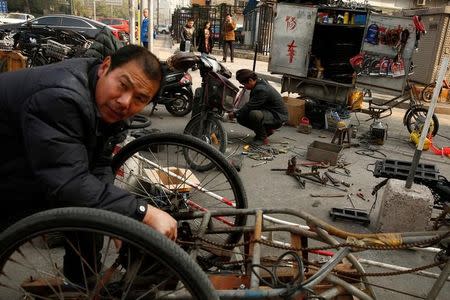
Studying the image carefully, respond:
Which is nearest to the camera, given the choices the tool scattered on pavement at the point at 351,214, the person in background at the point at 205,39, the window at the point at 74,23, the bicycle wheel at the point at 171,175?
the bicycle wheel at the point at 171,175

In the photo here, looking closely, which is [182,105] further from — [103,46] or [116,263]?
[116,263]

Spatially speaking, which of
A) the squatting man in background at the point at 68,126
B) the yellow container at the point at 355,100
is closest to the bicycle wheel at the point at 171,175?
the squatting man in background at the point at 68,126

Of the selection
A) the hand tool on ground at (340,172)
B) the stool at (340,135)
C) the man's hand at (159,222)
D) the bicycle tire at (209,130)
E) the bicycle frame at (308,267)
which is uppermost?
the man's hand at (159,222)

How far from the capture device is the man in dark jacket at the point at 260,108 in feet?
20.3

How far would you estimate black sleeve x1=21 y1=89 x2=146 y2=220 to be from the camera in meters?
1.57

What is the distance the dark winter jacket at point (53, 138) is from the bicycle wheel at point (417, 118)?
22.5 ft

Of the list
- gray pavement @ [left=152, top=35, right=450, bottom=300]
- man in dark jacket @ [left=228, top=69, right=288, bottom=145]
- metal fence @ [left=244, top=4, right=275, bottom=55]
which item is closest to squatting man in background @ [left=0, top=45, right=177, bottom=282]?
gray pavement @ [left=152, top=35, right=450, bottom=300]

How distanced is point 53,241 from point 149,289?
53.9 inches

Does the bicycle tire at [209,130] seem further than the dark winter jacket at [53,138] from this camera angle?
Yes

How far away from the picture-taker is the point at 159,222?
177cm

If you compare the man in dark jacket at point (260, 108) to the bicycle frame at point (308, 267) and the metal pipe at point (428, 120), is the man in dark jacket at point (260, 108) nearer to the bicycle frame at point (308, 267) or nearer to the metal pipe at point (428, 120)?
the metal pipe at point (428, 120)

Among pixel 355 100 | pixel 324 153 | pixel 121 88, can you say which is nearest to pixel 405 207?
pixel 324 153

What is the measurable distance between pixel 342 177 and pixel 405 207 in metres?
1.75

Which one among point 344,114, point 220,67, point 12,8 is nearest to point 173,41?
point 344,114
